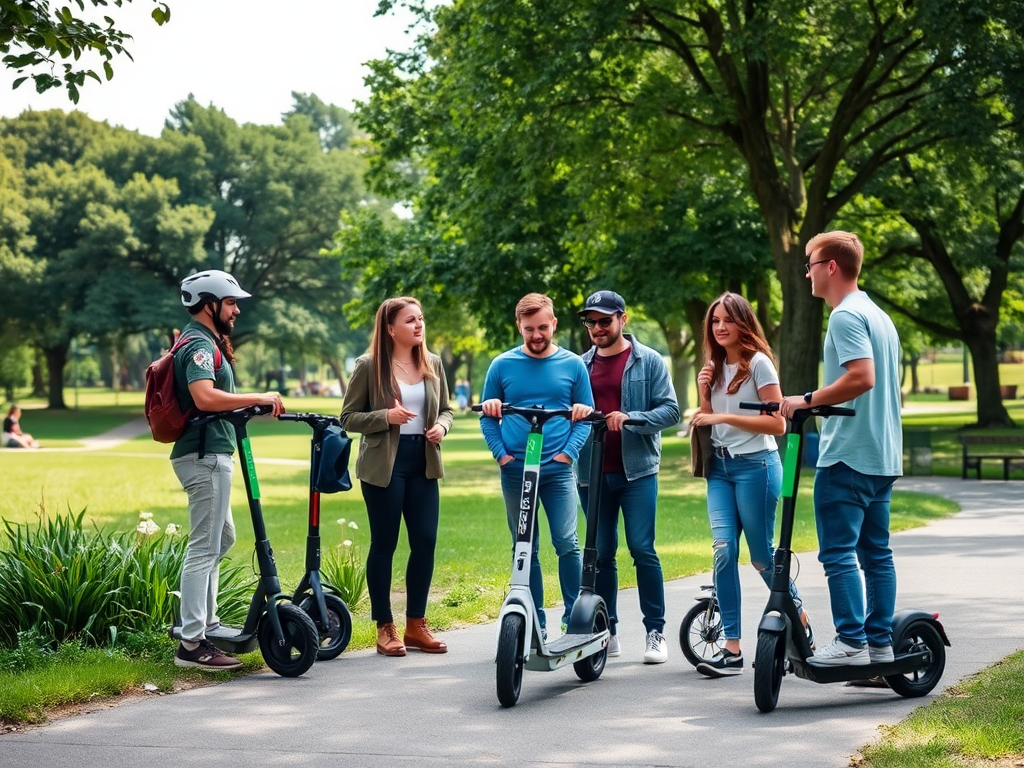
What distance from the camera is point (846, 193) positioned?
73.5 feet

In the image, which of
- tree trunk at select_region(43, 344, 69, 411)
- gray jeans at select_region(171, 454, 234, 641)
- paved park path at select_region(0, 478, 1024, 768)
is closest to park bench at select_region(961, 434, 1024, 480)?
paved park path at select_region(0, 478, 1024, 768)

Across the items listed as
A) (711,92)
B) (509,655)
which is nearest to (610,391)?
(509,655)

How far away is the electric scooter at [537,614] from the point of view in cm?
591

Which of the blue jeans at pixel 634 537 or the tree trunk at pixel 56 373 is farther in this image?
the tree trunk at pixel 56 373

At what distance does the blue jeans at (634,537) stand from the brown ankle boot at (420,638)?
104 centimetres

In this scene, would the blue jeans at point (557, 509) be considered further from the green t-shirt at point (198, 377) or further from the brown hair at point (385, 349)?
the green t-shirt at point (198, 377)

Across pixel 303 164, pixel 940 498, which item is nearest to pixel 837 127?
pixel 940 498

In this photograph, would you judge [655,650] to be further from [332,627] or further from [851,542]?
[332,627]

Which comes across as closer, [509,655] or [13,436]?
[509,655]

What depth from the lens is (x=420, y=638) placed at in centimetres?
746

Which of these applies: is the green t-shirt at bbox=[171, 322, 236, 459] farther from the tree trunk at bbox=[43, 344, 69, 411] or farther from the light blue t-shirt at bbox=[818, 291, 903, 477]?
the tree trunk at bbox=[43, 344, 69, 411]

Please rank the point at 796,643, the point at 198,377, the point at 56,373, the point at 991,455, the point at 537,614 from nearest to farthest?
the point at 796,643 → the point at 537,614 → the point at 198,377 → the point at 991,455 → the point at 56,373

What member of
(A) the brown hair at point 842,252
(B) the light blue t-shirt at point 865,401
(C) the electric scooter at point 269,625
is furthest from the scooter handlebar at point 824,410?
(C) the electric scooter at point 269,625

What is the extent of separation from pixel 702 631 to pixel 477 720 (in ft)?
5.23
